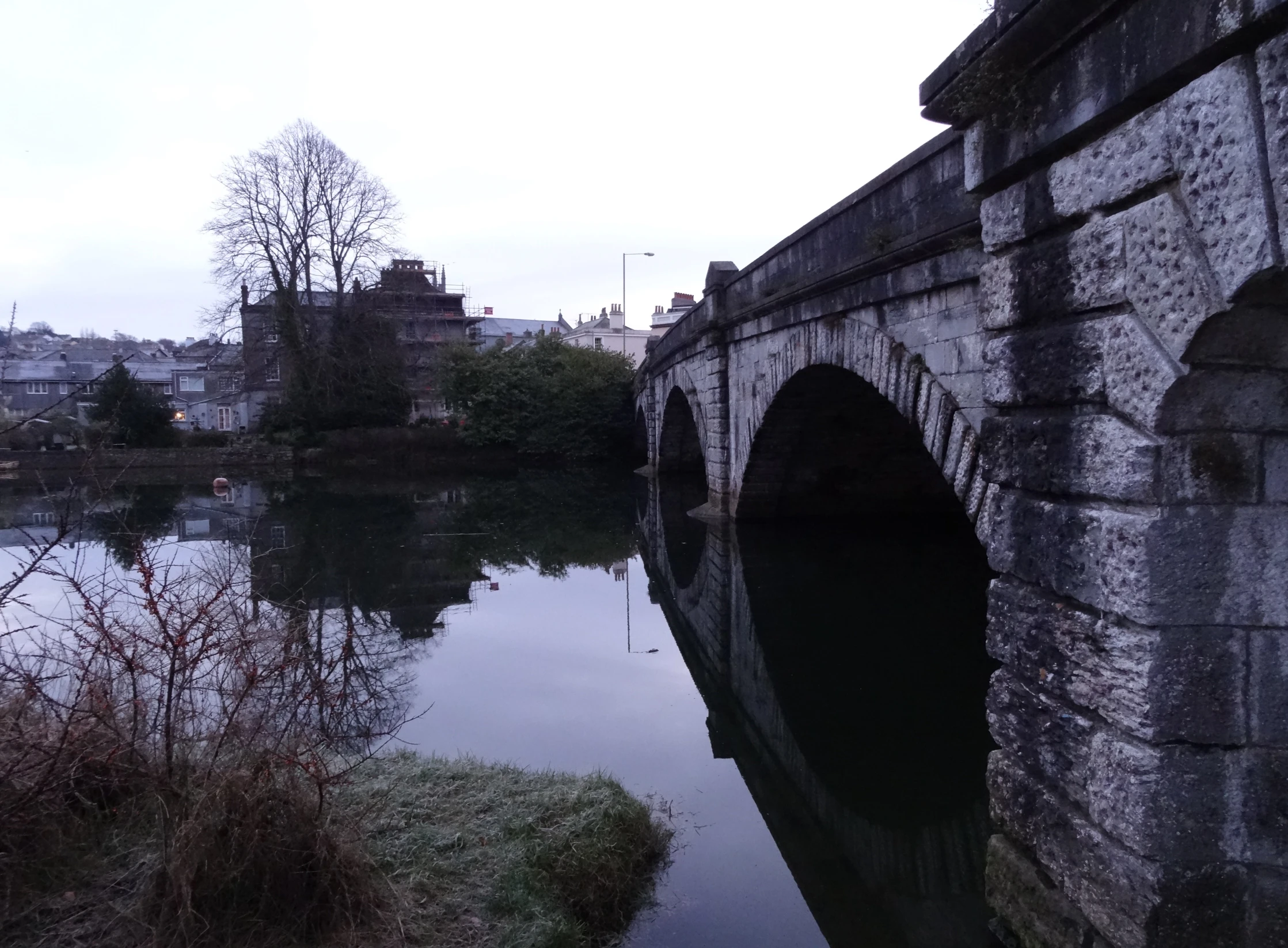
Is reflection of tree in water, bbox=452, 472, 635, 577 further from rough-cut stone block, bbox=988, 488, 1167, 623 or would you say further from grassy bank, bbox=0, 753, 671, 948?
rough-cut stone block, bbox=988, 488, 1167, 623

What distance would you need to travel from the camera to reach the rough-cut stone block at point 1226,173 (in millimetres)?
2086

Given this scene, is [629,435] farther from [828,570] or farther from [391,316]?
[828,570]

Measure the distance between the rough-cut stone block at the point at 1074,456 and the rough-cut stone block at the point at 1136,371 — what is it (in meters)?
0.06

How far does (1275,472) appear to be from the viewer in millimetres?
2426

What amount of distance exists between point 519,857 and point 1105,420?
2.67 meters

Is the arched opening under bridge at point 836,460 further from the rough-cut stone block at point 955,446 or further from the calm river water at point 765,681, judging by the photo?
the rough-cut stone block at point 955,446

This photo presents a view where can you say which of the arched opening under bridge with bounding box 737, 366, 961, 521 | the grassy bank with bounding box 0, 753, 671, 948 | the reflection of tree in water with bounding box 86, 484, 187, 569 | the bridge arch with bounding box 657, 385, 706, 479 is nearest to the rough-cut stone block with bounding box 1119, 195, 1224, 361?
the grassy bank with bounding box 0, 753, 671, 948

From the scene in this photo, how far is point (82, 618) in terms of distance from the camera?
3164 millimetres

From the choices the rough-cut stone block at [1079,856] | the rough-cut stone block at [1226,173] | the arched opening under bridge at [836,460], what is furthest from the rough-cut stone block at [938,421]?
the rough-cut stone block at [1226,173]

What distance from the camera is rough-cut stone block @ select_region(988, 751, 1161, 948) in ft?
8.17

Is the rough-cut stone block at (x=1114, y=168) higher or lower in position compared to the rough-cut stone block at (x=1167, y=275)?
higher

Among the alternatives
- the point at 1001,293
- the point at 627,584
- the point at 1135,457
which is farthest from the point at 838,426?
the point at 1135,457

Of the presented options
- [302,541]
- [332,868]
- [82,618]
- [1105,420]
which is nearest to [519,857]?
[332,868]

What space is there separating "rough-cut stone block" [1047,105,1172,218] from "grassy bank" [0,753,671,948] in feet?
9.73
